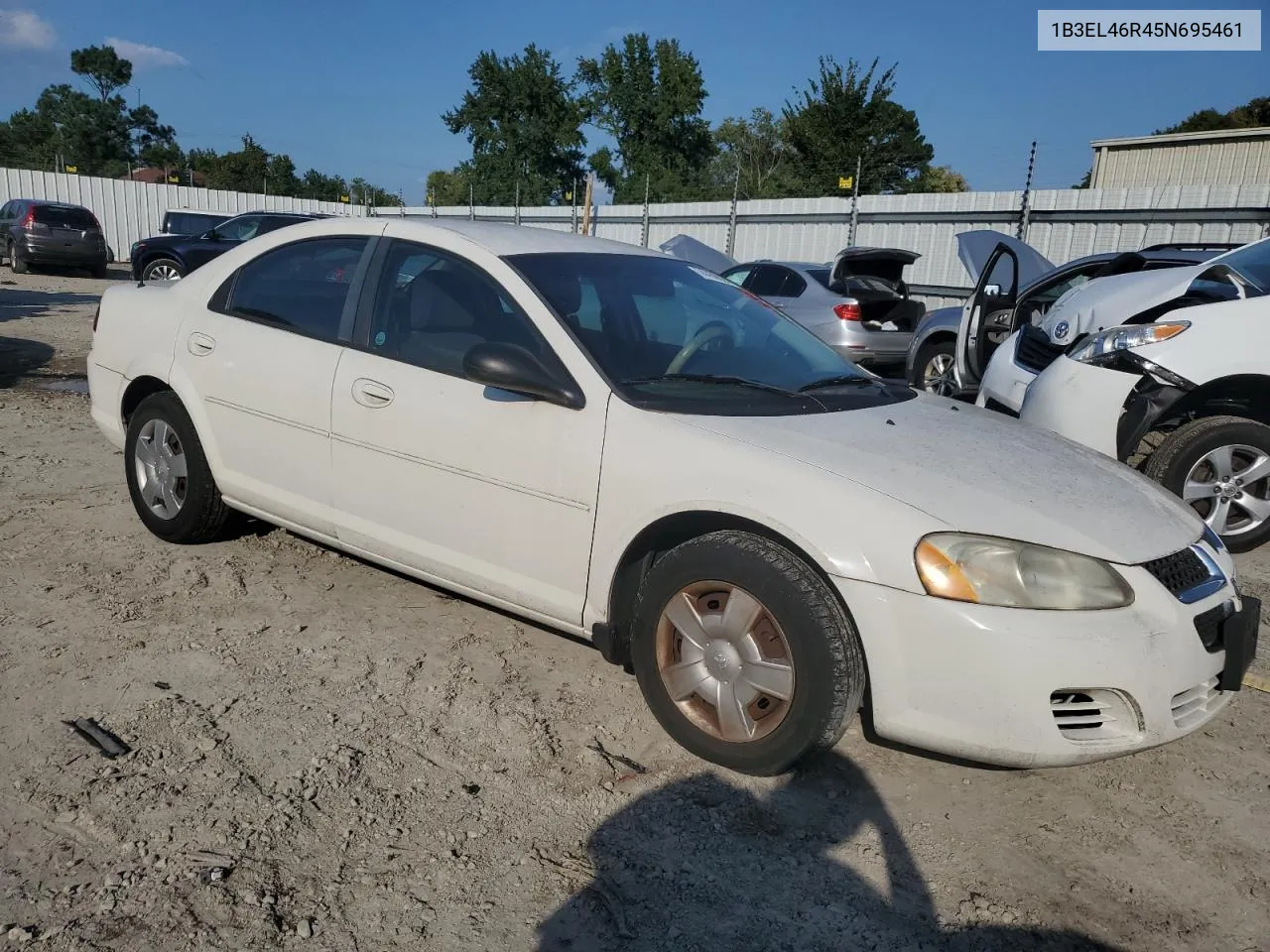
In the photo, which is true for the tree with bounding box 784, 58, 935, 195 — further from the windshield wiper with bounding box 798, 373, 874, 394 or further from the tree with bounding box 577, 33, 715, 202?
the windshield wiper with bounding box 798, 373, 874, 394

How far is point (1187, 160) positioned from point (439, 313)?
30424 millimetres

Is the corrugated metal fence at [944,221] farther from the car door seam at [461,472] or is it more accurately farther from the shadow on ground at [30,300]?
the shadow on ground at [30,300]

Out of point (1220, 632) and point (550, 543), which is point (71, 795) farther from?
point (1220, 632)

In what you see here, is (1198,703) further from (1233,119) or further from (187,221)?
(1233,119)

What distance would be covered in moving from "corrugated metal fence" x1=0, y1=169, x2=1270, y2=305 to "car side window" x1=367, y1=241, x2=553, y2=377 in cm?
692

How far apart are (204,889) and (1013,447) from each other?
2.62 metres

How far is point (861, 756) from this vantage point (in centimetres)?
297

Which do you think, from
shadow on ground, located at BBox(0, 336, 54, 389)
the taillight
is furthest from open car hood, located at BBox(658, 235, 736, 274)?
shadow on ground, located at BBox(0, 336, 54, 389)

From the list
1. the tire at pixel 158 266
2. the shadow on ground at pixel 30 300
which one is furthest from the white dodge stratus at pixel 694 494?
the tire at pixel 158 266

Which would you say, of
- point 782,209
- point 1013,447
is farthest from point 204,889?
point 782,209

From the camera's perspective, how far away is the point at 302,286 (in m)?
4.00

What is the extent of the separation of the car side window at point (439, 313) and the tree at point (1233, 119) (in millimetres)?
42253

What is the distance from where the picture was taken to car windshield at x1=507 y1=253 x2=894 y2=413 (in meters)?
3.16

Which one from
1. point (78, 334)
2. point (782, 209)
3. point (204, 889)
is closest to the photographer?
point (204, 889)
